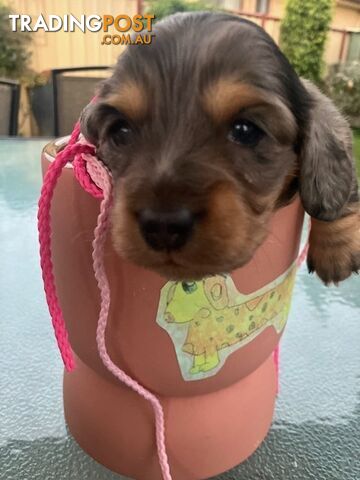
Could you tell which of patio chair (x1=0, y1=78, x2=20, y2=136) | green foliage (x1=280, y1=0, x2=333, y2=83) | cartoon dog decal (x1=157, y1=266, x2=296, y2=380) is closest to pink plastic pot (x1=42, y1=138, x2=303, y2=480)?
cartoon dog decal (x1=157, y1=266, x2=296, y2=380)

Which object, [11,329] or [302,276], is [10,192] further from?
[302,276]

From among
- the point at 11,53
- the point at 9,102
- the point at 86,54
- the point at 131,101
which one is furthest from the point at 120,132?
the point at 86,54

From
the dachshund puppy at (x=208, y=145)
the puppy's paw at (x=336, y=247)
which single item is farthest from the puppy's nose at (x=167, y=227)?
the puppy's paw at (x=336, y=247)

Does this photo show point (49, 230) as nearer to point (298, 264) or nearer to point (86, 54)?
point (298, 264)

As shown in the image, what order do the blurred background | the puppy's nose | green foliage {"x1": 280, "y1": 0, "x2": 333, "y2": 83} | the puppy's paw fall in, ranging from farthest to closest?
green foliage {"x1": 280, "y1": 0, "x2": 333, "y2": 83}, the blurred background, the puppy's paw, the puppy's nose

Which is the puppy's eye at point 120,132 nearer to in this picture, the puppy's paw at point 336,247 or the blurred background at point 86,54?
the puppy's paw at point 336,247

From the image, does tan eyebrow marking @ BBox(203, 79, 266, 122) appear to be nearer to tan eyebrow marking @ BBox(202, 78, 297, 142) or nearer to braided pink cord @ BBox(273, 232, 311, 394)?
tan eyebrow marking @ BBox(202, 78, 297, 142)

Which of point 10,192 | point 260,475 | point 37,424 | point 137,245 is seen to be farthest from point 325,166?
point 10,192
